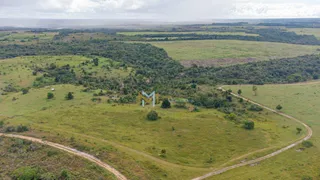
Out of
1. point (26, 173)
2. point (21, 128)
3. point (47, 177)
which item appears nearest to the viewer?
point (47, 177)

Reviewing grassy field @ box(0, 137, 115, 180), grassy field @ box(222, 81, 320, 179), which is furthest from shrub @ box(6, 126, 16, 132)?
grassy field @ box(222, 81, 320, 179)

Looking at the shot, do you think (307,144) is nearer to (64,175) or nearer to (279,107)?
(279,107)

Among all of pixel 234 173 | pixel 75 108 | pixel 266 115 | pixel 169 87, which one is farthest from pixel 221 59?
pixel 234 173

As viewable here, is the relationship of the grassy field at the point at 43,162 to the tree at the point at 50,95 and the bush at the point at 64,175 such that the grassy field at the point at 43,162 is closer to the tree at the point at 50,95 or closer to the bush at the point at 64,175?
the bush at the point at 64,175

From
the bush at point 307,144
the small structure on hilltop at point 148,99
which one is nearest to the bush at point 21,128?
the small structure on hilltop at point 148,99

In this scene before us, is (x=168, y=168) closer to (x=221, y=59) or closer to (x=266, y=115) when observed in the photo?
(x=266, y=115)

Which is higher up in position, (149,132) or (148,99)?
(148,99)

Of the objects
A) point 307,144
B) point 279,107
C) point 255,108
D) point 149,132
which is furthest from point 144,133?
point 279,107
